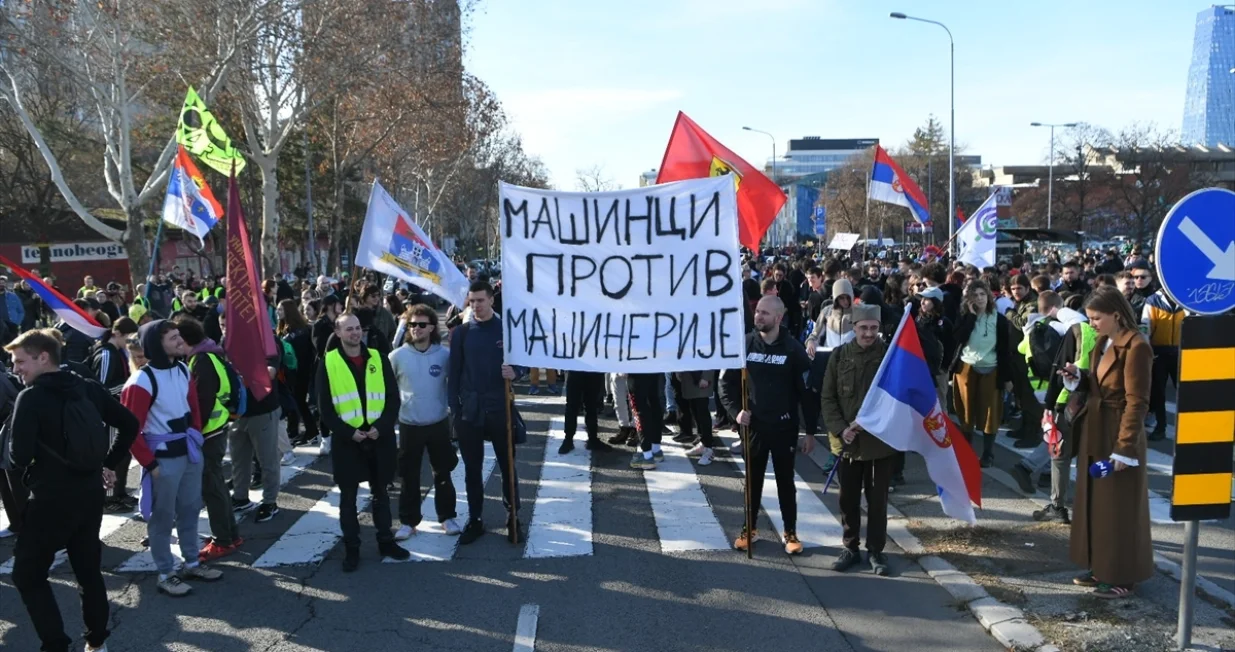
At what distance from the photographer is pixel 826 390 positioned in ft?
20.1

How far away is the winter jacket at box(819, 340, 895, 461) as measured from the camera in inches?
234

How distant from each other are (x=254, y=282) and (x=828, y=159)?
188m

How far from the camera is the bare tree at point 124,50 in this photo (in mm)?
21125

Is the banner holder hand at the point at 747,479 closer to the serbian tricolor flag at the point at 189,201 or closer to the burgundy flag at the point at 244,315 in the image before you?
the burgundy flag at the point at 244,315

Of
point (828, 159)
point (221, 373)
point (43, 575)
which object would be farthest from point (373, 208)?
point (828, 159)

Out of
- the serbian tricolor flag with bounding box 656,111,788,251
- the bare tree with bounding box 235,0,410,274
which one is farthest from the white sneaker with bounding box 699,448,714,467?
the bare tree with bounding box 235,0,410,274

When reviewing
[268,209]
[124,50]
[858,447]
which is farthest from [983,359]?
[268,209]

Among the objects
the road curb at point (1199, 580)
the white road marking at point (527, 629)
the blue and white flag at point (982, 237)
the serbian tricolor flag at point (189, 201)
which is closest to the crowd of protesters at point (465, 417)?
the road curb at point (1199, 580)

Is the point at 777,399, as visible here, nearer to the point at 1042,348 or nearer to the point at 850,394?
the point at 850,394

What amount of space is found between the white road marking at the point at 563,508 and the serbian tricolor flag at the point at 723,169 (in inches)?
116

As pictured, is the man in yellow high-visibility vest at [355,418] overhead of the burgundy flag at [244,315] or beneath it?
beneath

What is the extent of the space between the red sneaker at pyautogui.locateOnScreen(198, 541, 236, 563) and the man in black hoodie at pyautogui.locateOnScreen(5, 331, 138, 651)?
155 centimetres

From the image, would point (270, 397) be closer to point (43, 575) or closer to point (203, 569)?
point (203, 569)

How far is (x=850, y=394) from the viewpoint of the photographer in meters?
6.05
